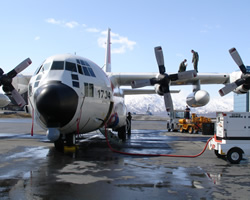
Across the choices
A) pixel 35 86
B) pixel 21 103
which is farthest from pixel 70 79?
pixel 21 103

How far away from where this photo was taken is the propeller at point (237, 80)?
46.0 ft

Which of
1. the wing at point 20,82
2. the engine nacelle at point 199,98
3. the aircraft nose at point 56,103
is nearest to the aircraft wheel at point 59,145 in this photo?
the aircraft nose at point 56,103

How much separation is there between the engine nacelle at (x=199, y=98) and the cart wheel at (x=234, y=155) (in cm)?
663

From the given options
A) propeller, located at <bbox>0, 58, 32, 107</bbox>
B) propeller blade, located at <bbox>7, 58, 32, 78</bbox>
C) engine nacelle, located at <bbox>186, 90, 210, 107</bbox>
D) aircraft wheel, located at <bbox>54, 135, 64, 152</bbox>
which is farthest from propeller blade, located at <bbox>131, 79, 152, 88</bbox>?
propeller blade, located at <bbox>7, 58, 32, 78</bbox>

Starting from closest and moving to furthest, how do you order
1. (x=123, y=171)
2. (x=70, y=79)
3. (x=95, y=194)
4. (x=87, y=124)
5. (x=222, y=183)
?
(x=95, y=194)
(x=222, y=183)
(x=123, y=171)
(x=70, y=79)
(x=87, y=124)

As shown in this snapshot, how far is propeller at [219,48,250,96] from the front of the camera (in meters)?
14.0

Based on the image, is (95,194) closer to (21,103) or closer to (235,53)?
(21,103)

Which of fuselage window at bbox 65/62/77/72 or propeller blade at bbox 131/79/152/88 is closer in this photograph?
fuselage window at bbox 65/62/77/72

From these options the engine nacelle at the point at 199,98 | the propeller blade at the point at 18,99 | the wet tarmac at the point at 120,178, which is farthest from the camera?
the engine nacelle at the point at 199,98

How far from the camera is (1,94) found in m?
16.7

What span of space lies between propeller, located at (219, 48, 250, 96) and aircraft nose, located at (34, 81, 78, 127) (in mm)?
8546

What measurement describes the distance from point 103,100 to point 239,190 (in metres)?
6.31

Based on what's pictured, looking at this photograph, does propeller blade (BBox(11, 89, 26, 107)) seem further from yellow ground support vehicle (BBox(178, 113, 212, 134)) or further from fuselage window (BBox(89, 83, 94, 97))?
yellow ground support vehicle (BBox(178, 113, 212, 134))

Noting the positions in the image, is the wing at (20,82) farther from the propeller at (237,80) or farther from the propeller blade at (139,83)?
the propeller at (237,80)
